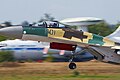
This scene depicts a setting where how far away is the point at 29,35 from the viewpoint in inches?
975

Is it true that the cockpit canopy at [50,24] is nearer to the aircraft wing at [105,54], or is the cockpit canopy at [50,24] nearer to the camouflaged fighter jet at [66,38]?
the camouflaged fighter jet at [66,38]

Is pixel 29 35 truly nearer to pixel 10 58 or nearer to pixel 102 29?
pixel 10 58

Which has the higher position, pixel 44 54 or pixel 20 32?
pixel 20 32

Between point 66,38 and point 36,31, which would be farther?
point 66,38

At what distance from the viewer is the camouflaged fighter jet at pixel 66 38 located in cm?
2472

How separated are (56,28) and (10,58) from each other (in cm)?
1365

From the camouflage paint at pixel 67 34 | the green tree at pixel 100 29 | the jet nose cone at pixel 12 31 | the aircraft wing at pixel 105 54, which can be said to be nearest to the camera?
the jet nose cone at pixel 12 31

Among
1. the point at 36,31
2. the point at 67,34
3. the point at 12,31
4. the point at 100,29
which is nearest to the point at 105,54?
the point at 67,34

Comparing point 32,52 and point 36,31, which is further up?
point 36,31

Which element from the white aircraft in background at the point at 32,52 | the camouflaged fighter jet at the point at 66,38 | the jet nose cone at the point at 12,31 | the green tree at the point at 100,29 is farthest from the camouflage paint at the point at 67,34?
the green tree at the point at 100,29

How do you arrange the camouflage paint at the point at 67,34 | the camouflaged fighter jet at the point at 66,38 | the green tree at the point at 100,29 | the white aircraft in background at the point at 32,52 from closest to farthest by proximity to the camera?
1. the camouflaged fighter jet at the point at 66,38
2. the camouflage paint at the point at 67,34
3. the white aircraft in background at the point at 32,52
4. the green tree at the point at 100,29

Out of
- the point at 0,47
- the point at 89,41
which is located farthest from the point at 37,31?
the point at 0,47

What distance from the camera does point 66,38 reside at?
82.7 feet

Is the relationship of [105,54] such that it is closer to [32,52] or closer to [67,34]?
[67,34]
